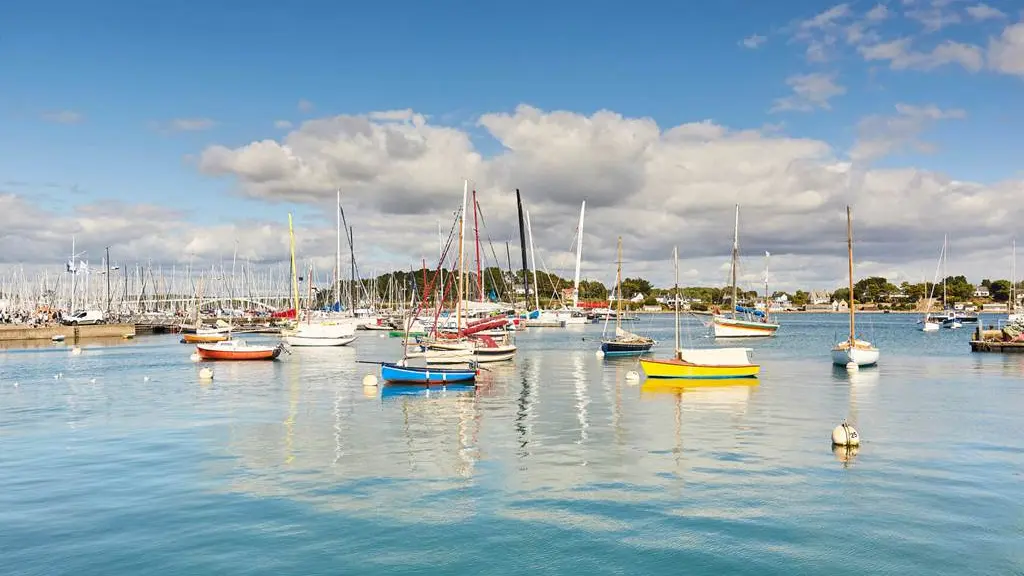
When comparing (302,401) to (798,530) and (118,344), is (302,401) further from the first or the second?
(118,344)

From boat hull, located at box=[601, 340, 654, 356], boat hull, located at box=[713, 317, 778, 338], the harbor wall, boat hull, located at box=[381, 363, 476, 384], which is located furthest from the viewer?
boat hull, located at box=[713, 317, 778, 338]

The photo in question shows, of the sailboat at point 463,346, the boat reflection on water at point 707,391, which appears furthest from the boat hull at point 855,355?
the sailboat at point 463,346

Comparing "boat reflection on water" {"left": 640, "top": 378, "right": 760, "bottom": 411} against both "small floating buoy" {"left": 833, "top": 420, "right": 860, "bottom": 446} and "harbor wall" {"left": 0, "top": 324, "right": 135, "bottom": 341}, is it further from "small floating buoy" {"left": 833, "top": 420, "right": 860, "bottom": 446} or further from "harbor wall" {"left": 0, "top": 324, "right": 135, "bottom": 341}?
"harbor wall" {"left": 0, "top": 324, "right": 135, "bottom": 341}

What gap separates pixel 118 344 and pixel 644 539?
364 feet

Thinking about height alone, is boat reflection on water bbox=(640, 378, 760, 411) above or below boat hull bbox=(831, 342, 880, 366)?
below

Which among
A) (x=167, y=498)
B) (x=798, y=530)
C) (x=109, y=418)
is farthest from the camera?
(x=109, y=418)

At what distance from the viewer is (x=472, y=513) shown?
2086 cm

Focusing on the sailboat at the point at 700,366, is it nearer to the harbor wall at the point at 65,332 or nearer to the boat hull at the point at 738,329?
the boat hull at the point at 738,329

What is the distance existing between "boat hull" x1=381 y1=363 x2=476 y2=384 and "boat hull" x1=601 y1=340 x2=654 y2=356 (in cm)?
3191

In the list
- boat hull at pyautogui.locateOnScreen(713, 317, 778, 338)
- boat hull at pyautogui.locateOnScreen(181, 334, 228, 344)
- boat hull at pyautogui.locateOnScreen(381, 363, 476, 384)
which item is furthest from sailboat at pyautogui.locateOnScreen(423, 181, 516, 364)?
boat hull at pyautogui.locateOnScreen(713, 317, 778, 338)

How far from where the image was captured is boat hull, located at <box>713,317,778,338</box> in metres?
116

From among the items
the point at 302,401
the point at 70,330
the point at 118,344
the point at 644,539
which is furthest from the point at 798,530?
the point at 70,330

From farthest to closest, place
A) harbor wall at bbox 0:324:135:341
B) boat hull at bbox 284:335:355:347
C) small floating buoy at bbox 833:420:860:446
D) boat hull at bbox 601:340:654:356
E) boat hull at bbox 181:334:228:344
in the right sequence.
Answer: harbor wall at bbox 0:324:135:341, boat hull at bbox 284:335:355:347, boat hull at bbox 181:334:228:344, boat hull at bbox 601:340:654:356, small floating buoy at bbox 833:420:860:446

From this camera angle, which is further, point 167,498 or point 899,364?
point 899,364
